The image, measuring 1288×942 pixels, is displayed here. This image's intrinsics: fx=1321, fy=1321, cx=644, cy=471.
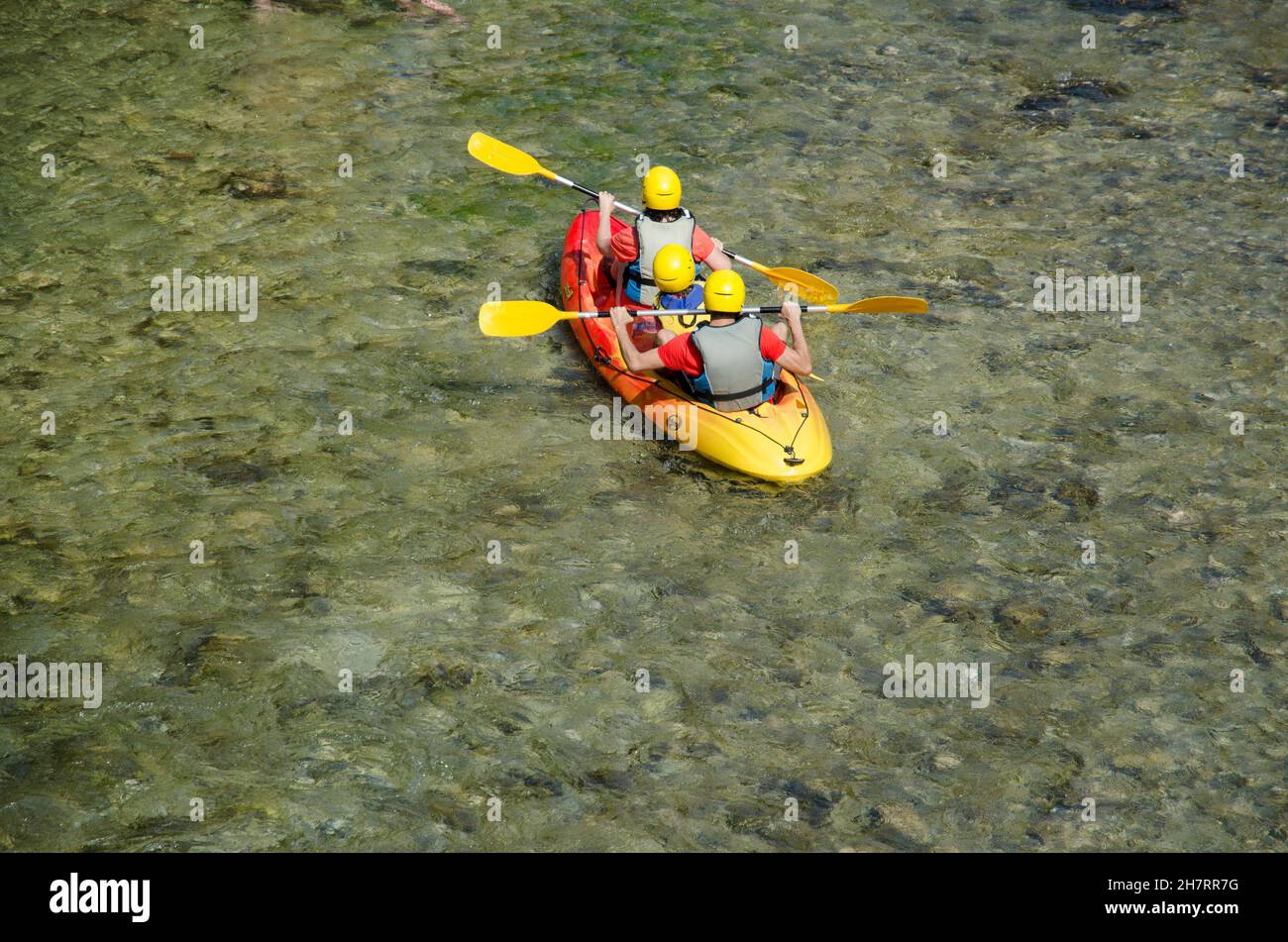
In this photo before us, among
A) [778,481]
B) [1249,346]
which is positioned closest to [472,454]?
[778,481]

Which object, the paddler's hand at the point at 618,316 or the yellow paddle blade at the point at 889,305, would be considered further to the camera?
the yellow paddle blade at the point at 889,305

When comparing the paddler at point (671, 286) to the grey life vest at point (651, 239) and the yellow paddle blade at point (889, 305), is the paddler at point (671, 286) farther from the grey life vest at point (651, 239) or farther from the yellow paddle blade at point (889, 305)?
the yellow paddle blade at point (889, 305)

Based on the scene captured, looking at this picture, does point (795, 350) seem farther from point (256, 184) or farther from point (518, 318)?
point (256, 184)

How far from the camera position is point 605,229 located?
337 inches

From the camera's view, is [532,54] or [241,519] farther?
[532,54]

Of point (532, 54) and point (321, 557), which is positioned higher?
point (532, 54)

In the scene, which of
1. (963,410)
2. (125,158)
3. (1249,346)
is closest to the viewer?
(963,410)

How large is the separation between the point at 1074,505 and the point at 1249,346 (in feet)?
7.91

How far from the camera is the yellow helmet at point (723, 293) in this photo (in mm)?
7344

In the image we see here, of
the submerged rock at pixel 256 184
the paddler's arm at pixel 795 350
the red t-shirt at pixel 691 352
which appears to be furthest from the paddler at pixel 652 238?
the submerged rock at pixel 256 184

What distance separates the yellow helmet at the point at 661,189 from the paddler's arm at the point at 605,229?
38 cm

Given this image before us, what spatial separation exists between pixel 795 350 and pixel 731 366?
0.50 meters

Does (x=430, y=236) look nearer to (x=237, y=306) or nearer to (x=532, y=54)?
(x=237, y=306)

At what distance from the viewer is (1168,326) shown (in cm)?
936
